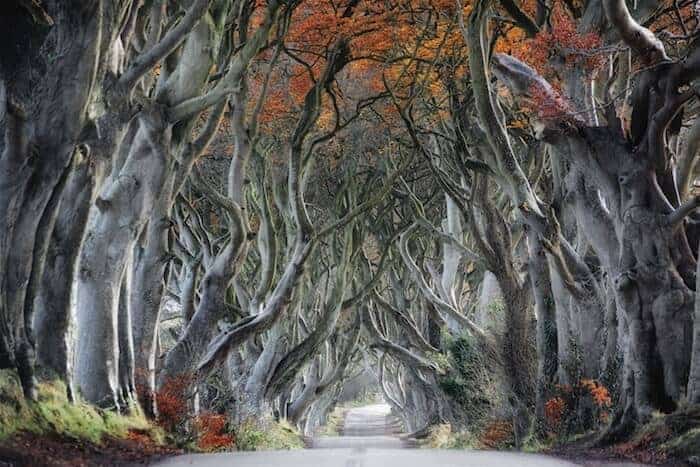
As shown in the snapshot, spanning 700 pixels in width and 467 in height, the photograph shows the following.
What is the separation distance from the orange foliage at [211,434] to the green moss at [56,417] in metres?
1.73

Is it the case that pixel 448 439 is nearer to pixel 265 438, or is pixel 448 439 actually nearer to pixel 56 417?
pixel 265 438

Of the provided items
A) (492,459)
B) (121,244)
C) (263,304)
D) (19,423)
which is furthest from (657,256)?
(263,304)

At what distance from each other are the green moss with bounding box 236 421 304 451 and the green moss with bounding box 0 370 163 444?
15.6 ft

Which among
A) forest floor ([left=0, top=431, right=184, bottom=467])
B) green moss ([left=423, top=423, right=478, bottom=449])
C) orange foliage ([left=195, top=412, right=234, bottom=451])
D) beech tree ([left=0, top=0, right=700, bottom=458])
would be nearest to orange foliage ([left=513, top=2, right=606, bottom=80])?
beech tree ([left=0, top=0, right=700, bottom=458])

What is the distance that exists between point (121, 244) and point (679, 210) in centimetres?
640

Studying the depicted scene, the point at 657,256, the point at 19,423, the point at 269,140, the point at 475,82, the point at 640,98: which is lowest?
the point at 19,423

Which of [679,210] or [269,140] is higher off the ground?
[269,140]

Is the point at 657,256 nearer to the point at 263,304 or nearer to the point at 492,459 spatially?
the point at 492,459

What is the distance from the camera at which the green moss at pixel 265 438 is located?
45.9 feet

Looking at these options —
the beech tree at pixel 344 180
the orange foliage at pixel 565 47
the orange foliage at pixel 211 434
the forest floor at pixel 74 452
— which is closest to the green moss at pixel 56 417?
the forest floor at pixel 74 452

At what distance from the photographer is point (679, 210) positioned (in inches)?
344

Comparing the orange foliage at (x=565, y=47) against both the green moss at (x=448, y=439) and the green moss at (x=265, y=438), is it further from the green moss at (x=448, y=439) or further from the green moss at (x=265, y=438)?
the green moss at (x=265, y=438)

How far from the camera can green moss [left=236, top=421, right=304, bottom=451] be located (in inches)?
551

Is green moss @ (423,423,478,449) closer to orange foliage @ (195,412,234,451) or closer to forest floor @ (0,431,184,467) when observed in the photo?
orange foliage @ (195,412,234,451)
